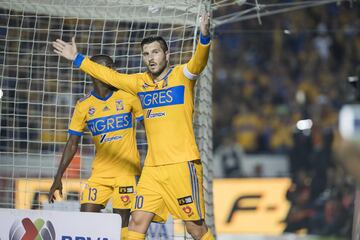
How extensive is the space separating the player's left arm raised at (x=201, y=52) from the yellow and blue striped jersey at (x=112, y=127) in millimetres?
1133

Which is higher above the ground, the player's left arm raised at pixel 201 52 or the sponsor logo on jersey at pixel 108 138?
the player's left arm raised at pixel 201 52

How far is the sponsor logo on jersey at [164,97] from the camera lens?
5.47 meters

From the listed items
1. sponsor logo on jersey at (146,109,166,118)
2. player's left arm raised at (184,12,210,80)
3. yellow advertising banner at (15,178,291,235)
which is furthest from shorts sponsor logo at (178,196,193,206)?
yellow advertising banner at (15,178,291,235)

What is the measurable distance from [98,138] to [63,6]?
1.65 m

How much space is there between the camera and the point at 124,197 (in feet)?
21.1

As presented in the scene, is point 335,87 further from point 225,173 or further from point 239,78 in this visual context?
point 225,173

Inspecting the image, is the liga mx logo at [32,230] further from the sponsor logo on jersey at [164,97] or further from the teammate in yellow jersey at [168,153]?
the sponsor logo on jersey at [164,97]

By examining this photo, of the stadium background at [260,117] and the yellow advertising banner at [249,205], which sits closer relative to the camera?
the stadium background at [260,117]

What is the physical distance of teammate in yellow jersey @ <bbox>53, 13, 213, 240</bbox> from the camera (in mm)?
5410

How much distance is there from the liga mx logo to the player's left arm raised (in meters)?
1.63

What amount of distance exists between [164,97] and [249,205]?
23.4 feet

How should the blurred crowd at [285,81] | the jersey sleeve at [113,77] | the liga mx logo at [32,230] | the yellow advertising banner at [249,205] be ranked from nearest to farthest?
the jersey sleeve at [113,77] < the liga mx logo at [32,230] < the yellow advertising banner at [249,205] < the blurred crowd at [285,81]

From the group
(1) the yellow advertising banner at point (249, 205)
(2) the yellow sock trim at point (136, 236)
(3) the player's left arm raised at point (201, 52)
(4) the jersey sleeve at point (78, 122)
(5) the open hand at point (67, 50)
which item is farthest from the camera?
(1) the yellow advertising banner at point (249, 205)

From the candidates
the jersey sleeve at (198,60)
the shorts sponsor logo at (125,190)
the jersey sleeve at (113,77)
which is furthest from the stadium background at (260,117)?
the jersey sleeve at (198,60)
